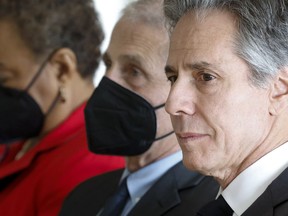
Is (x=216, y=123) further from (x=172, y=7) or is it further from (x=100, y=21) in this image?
(x=100, y=21)

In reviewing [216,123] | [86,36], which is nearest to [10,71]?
[86,36]

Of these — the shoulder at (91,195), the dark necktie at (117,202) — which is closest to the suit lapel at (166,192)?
the dark necktie at (117,202)

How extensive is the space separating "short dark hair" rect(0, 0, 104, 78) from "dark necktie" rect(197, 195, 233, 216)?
136 cm

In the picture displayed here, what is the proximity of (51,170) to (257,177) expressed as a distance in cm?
122

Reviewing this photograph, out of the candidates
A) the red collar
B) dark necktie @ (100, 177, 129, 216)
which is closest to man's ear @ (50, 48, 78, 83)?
the red collar

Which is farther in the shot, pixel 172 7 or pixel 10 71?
pixel 10 71

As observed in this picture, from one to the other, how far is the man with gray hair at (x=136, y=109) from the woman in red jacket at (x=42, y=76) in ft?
1.77

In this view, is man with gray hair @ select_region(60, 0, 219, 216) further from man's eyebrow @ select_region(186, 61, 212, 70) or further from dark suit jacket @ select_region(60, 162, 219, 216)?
man's eyebrow @ select_region(186, 61, 212, 70)

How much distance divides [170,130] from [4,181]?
0.88 meters

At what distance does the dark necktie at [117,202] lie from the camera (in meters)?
2.33

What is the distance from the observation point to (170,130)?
232 centimetres

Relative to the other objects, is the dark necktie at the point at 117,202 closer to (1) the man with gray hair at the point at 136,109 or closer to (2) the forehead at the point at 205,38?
(1) the man with gray hair at the point at 136,109

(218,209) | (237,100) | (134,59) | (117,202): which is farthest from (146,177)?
(237,100)

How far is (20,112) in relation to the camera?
2986mm
